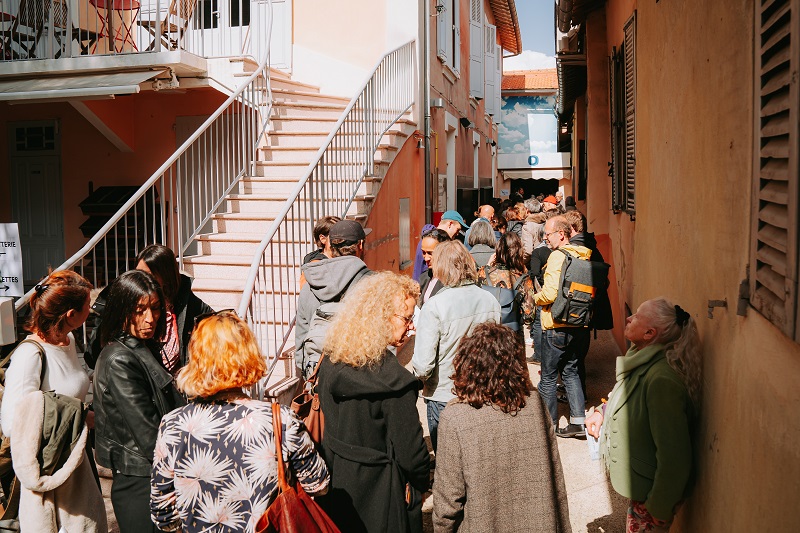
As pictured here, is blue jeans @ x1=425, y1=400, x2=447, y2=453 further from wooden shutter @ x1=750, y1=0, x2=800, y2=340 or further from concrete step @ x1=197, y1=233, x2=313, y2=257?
concrete step @ x1=197, y1=233, x2=313, y2=257

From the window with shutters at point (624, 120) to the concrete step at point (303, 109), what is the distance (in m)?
3.48

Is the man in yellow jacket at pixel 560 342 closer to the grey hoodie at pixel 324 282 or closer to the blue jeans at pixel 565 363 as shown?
the blue jeans at pixel 565 363

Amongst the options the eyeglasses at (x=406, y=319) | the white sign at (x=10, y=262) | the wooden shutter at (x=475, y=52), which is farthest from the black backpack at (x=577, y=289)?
the wooden shutter at (x=475, y=52)

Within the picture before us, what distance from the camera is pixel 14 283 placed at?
4398mm

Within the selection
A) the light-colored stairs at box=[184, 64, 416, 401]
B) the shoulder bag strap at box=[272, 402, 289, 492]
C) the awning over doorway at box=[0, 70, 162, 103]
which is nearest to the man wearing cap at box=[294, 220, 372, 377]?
the light-colored stairs at box=[184, 64, 416, 401]

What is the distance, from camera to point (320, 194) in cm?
737

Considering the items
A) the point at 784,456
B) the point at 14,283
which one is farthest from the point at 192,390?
the point at 14,283

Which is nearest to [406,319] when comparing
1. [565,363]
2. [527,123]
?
[565,363]

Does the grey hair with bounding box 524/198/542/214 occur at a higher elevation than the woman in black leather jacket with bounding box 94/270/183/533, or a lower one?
Result: higher

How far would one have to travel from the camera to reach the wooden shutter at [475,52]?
1803 centimetres

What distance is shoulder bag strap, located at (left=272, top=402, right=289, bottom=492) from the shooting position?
8.16 ft

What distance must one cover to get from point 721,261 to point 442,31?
11.1 meters

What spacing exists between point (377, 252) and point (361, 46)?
3813 mm

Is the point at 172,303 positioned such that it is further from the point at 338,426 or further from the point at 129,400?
the point at 338,426
